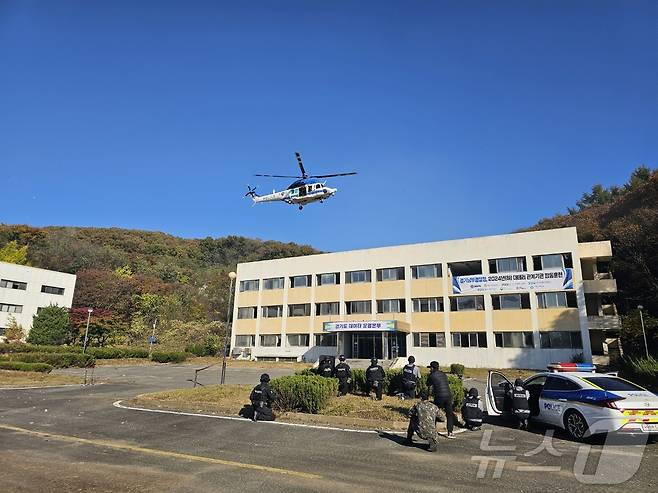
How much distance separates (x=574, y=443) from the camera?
9.05m

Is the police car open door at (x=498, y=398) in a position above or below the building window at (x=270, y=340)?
below

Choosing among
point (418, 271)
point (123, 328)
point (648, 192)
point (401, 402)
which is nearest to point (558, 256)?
point (418, 271)

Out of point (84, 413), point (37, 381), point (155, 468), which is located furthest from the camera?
point (37, 381)

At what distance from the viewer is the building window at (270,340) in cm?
4920

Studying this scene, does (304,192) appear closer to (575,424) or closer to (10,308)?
(575,424)

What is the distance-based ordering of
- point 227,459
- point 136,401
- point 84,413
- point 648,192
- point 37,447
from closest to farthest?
point 227,459
point 37,447
point 84,413
point 136,401
point 648,192

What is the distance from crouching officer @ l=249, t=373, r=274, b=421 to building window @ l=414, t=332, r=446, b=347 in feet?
101

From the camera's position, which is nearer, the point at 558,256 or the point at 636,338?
the point at 636,338

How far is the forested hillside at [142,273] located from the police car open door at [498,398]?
46825 mm

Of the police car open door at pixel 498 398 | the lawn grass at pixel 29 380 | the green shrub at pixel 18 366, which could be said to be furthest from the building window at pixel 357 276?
the police car open door at pixel 498 398

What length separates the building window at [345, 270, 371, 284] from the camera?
45469 millimetres

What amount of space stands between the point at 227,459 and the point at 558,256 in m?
35.7

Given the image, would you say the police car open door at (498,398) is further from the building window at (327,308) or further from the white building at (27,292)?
the white building at (27,292)

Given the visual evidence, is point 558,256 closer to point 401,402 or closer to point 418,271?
point 418,271
